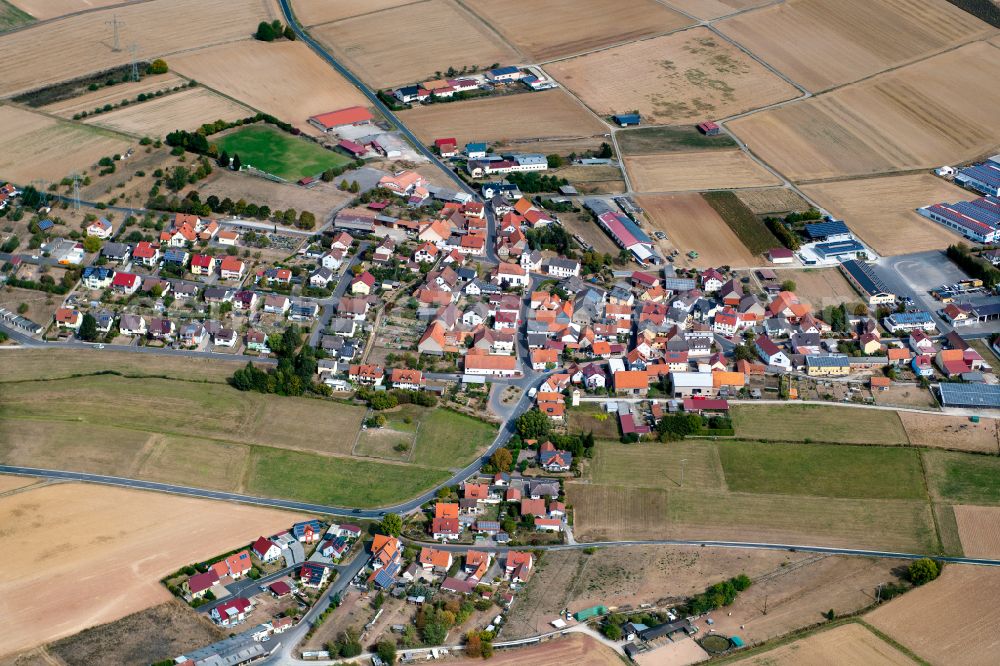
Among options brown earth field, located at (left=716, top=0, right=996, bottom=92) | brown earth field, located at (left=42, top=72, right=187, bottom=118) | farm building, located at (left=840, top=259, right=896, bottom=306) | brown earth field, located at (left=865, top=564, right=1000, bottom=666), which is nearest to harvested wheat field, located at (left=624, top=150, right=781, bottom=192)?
farm building, located at (left=840, top=259, right=896, bottom=306)

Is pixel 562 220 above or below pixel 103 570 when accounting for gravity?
above

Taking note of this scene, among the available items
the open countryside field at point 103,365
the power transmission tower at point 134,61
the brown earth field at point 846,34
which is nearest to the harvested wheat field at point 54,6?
the power transmission tower at point 134,61

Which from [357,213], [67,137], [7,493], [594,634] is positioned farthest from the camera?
[67,137]

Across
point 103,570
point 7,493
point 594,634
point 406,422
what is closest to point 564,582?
point 594,634

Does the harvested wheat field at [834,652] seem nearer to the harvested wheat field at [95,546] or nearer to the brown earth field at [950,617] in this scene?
the brown earth field at [950,617]

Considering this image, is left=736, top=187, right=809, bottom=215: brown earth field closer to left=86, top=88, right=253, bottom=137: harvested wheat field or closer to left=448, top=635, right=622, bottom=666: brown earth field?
left=86, top=88, right=253, bottom=137: harvested wheat field

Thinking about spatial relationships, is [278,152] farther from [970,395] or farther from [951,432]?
[951,432]

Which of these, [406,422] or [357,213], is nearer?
[406,422]

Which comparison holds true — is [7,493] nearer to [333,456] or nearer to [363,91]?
[333,456]
